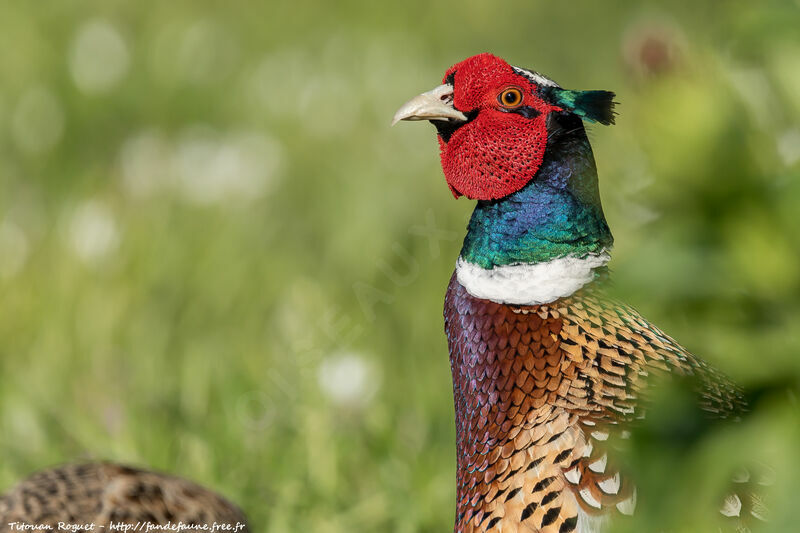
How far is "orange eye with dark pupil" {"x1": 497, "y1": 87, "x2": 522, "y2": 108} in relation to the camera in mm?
2008

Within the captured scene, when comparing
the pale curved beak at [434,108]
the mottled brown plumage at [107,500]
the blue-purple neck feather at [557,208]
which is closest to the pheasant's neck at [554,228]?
the blue-purple neck feather at [557,208]

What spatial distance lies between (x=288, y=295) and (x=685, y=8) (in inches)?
154

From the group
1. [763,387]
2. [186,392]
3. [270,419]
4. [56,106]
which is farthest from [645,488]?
[56,106]

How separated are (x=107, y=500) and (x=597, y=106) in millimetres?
1564

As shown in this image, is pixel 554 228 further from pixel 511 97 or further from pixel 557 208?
pixel 511 97

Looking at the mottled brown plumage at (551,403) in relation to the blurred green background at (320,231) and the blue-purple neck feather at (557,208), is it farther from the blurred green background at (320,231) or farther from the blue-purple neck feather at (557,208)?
the blurred green background at (320,231)

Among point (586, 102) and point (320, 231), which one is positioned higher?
point (586, 102)

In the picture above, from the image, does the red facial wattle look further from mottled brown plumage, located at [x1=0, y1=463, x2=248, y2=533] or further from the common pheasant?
mottled brown plumage, located at [x1=0, y1=463, x2=248, y2=533]

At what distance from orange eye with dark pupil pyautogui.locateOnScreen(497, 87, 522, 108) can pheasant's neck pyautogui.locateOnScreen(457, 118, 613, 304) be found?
9cm

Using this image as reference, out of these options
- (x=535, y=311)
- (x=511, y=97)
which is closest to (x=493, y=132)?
(x=511, y=97)

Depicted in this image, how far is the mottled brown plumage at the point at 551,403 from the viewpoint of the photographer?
189 centimetres

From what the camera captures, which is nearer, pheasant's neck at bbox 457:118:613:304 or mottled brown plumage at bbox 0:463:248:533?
pheasant's neck at bbox 457:118:613:304

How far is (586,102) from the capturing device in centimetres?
197

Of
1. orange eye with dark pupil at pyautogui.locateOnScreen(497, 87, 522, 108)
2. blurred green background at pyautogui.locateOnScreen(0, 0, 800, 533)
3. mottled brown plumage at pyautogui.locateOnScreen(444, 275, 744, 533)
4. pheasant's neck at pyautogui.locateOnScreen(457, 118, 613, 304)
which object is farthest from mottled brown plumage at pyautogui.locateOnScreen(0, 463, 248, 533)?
orange eye with dark pupil at pyautogui.locateOnScreen(497, 87, 522, 108)
